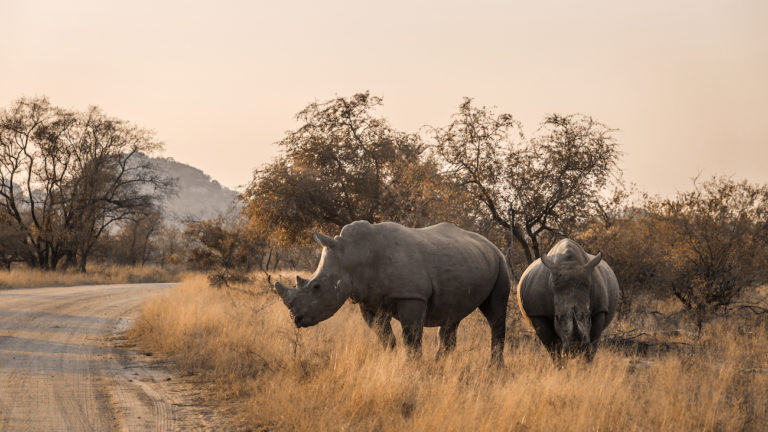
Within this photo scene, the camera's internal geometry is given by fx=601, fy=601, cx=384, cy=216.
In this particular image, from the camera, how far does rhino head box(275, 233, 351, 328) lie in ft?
22.1

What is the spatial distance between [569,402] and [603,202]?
477 inches

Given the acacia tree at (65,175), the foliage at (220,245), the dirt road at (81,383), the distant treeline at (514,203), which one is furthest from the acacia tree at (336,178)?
the acacia tree at (65,175)

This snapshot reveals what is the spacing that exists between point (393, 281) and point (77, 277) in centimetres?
2654

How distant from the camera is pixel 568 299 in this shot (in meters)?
6.65

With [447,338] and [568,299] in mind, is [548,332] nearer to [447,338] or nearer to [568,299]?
[568,299]

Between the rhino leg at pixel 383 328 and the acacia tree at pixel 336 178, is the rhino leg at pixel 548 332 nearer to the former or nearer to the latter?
the rhino leg at pixel 383 328

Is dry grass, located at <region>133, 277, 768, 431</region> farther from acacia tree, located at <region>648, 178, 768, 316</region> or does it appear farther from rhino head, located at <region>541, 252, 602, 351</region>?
acacia tree, located at <region>648, 178, 768, 316</region>

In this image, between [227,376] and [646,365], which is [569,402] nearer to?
[646,365]

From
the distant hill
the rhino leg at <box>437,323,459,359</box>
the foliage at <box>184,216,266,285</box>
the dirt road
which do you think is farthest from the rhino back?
the distant hill

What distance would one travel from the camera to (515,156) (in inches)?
→ 639

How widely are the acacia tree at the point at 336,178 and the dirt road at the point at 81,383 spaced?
5.21 meters

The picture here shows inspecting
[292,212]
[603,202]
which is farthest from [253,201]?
[603,202]

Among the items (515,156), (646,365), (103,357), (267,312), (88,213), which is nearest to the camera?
(646,365)

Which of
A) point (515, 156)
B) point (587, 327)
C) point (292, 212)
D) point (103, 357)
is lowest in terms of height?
point (103, 357)
